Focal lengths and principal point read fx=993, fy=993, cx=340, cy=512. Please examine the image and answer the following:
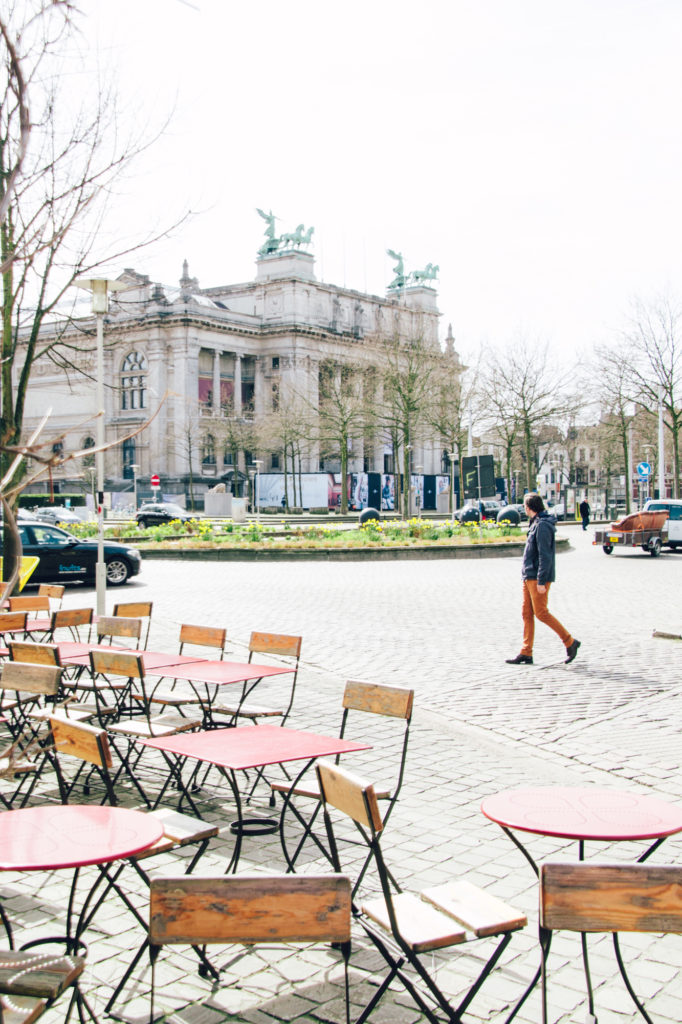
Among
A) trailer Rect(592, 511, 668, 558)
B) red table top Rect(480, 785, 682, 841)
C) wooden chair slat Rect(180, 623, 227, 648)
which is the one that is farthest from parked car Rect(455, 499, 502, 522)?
red table top Rect(480, 785, 682, 841)

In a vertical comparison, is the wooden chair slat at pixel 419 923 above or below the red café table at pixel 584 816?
below

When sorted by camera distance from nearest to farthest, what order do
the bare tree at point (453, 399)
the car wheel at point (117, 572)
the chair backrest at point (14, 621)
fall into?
1. the chair backrest at point (14, 621)
2. the car wheel at point (117, 572)
3. the bare tree at point (453, 399)

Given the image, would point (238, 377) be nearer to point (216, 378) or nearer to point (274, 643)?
point (216, 378)

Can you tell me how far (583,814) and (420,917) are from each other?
0.71 m

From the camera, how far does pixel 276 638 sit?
7.39 metres

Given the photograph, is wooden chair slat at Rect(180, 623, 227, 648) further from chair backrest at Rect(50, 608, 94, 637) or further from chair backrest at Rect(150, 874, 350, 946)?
chair backrest at Rect(150, 874, 350, 946)

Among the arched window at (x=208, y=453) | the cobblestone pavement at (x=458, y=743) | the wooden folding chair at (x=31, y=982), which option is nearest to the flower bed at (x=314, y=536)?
the cobblestone pavement at (x=458, y=743)

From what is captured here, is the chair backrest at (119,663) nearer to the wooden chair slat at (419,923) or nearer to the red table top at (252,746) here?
the red table top at (252,746)

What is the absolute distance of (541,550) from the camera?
11.0 m

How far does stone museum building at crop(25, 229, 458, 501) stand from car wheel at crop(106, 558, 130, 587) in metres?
53.9

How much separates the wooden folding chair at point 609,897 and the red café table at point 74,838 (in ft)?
4.44

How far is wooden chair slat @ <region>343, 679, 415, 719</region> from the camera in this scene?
533 centimetres

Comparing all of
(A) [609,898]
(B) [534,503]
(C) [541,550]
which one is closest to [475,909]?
(A) [609,898]

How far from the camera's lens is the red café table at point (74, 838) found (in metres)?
3.17
